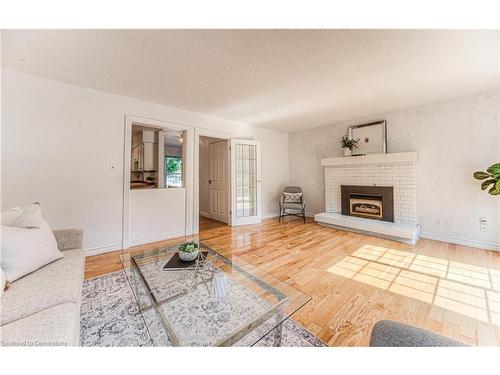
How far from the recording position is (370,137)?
3855 millimetres

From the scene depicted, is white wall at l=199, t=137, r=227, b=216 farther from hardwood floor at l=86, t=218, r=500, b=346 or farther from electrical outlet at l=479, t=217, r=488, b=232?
electrical outlet at l=479, t=217, r=488, b=232

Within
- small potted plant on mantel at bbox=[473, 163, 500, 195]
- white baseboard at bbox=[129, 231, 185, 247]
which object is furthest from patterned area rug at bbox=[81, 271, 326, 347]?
small potted plant on mantel at bbox=[473, 163, 500, 195]

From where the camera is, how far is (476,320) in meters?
1.39

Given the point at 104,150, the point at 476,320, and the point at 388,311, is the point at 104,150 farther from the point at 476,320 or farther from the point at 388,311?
the point at 476,320

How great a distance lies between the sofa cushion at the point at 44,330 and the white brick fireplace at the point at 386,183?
3.87 meters

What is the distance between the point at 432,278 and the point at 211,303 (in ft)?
7.48

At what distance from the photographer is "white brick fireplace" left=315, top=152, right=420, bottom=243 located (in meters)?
3.24

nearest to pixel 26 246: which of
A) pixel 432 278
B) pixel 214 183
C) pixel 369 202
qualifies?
pixel 432 278

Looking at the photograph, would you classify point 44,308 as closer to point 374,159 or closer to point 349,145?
point 374,159

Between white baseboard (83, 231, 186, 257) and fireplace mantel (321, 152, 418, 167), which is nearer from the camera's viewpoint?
white baseboard (83, 231, 186, 257)

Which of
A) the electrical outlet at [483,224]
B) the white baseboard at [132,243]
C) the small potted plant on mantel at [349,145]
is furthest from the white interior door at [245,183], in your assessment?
the electrical outlet at [483,224]

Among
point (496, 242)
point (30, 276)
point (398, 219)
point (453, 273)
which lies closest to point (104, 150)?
point (30, 276)

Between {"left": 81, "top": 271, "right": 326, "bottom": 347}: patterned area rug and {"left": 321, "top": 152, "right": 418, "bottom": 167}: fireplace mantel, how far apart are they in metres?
3.45

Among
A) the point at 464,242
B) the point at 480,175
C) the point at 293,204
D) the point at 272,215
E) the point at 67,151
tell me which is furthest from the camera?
the point at 272,215
